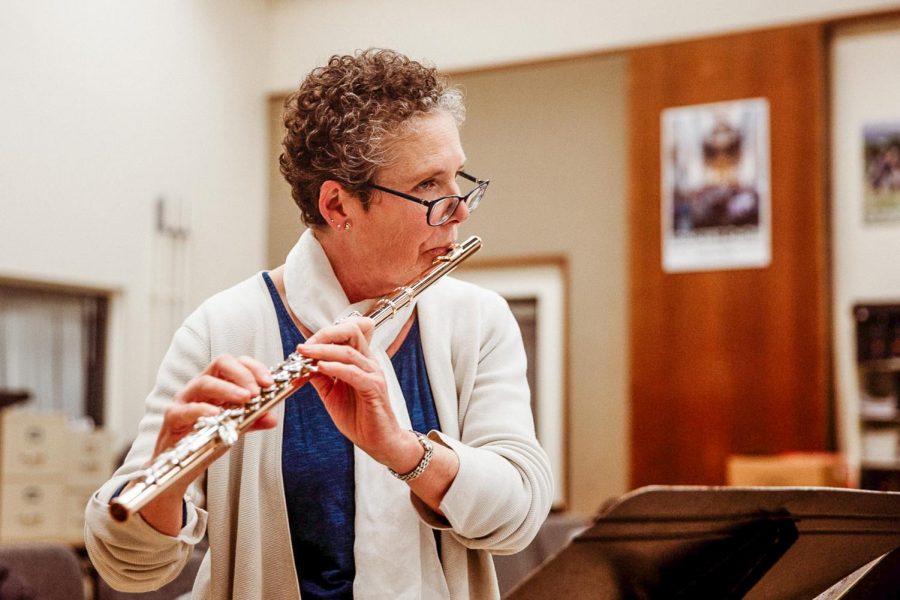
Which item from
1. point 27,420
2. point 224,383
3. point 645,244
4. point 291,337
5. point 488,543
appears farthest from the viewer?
point 645,244

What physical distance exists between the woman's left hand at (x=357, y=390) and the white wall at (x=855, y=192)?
5210 millimetres

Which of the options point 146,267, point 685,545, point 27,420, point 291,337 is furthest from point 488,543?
point 146,267

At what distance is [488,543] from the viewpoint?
1372 mm

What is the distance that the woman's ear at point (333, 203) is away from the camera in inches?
58.7

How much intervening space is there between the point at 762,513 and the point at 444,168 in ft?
2.10

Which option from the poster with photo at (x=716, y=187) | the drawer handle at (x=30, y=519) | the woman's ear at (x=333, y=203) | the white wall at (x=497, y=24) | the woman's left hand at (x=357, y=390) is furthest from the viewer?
the white wall at (x=497, y=24)

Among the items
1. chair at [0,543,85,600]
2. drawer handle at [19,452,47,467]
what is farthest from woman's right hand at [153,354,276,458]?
drawer handle at [19,452,47,467]

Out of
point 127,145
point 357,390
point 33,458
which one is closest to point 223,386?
point 357,390

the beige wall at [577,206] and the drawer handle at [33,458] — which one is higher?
the beige wall at [577,206]

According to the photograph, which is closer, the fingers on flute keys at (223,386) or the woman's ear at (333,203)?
the fingers on flute keys at (223,386)

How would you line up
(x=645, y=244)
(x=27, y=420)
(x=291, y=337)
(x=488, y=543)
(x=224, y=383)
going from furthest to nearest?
(x=645, y=244) < (x=27, y=420) < (x=291, y=337) < (x=488, y=543) < (x=224, y=383)

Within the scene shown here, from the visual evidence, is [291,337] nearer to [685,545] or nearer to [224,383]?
[224,383]

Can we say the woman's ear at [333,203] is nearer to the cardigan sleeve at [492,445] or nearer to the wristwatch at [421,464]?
the cardigan sleeve at [492,445]

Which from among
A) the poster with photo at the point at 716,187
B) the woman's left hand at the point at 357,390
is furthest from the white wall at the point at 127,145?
the woman's left hand at the point at 357,390
